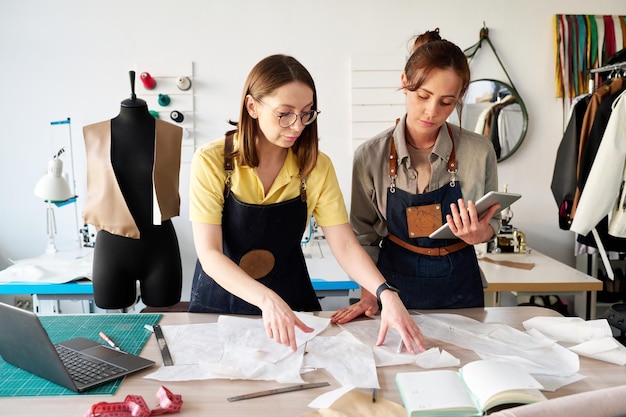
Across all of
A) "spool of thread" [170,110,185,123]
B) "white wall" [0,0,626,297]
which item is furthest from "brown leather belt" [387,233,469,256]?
"spool of thread" [170,110,185,123]

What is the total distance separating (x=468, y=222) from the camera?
170cm

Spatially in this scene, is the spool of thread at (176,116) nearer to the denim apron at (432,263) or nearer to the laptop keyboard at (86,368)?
the denim apron at (432,263)

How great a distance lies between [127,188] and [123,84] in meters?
1.92

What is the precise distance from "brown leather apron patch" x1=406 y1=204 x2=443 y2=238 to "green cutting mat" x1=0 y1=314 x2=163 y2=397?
0.88 metres

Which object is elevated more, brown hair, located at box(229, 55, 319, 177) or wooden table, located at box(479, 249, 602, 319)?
brown hair, located at box(229, 55, 319, 177)

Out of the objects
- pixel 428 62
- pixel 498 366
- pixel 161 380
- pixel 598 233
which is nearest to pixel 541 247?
pixel 598 233

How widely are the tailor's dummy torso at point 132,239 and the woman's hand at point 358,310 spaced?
1050 mm

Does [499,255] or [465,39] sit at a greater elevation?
[465,39]

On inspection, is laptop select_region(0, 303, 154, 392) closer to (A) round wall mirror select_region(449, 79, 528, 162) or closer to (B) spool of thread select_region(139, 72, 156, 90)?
(B) spool of thread select_region(139, 72, 156, 90)

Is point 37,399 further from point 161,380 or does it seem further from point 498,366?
point 498,366

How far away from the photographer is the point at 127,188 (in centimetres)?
239

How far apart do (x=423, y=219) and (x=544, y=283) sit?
53.4 inches

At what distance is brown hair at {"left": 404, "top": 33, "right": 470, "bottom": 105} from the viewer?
1.75m

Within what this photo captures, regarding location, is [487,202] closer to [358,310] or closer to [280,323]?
[358,310]
